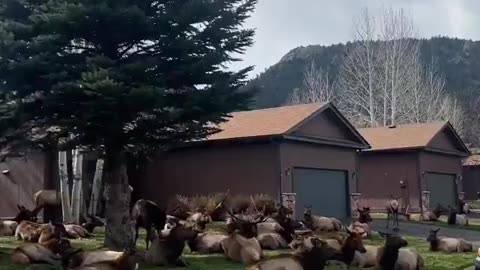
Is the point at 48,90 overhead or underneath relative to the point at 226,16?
underneath

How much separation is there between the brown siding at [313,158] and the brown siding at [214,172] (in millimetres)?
441

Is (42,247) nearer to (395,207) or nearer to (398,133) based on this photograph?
(395,207)

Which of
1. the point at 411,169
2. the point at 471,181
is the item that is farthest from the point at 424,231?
the point at 471,181

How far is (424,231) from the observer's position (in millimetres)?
24688

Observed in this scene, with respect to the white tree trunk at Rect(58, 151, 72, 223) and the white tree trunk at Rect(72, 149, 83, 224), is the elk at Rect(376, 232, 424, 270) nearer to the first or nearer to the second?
the white tree trunk at Rect(58, 151, 72, 223)

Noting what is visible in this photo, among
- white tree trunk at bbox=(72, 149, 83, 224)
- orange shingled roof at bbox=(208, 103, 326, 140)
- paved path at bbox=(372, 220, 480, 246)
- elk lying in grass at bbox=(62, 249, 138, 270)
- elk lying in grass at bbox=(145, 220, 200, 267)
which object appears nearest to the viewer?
elk lying in grass at bbox=(62, 249, 138, 270)

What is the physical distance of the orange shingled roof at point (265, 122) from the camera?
2588 cm

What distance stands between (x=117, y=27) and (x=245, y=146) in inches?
504

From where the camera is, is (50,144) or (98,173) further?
(98,173)

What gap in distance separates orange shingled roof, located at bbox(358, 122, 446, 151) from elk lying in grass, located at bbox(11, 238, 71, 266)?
2447 cm

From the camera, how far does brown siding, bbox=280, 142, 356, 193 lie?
25.5 meters

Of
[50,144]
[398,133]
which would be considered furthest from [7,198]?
[398,133]

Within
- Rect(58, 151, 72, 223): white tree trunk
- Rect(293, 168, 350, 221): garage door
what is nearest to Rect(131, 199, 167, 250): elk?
Rect(58, 151, 72, 223): white tree trunk

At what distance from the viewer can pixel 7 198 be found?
2677 centimetres
